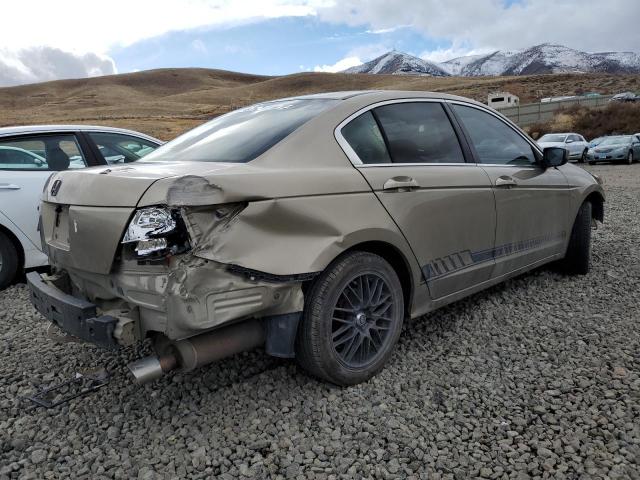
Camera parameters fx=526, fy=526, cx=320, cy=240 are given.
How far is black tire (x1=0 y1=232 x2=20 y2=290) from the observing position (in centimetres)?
486

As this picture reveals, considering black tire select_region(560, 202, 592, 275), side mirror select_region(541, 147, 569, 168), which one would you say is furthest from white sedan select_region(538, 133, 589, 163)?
side mirror select_region(541, 147, 569, 168)

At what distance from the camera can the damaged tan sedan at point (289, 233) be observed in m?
2.31

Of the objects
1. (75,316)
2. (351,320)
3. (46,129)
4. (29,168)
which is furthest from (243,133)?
(46,129)

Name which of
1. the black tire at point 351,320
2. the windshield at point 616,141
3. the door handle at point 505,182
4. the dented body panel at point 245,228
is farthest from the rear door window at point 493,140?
the windshield at point 616,141

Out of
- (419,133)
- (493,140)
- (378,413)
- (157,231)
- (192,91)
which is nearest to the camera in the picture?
(157,231)

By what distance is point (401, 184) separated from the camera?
297 cm

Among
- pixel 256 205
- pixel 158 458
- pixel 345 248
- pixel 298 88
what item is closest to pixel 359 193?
pixel 345 248

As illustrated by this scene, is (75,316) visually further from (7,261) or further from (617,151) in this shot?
(617,151)

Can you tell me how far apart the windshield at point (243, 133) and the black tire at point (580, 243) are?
280 cm

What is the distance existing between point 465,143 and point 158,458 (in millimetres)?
2702

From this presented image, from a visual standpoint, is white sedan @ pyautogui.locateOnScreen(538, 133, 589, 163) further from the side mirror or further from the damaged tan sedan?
the damaged tan sedan

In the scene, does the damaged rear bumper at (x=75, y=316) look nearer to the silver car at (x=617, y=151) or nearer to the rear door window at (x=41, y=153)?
the rear door window at (x=41, y=153)

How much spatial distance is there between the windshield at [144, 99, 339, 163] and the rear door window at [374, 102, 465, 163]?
393mm

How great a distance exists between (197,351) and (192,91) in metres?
127
